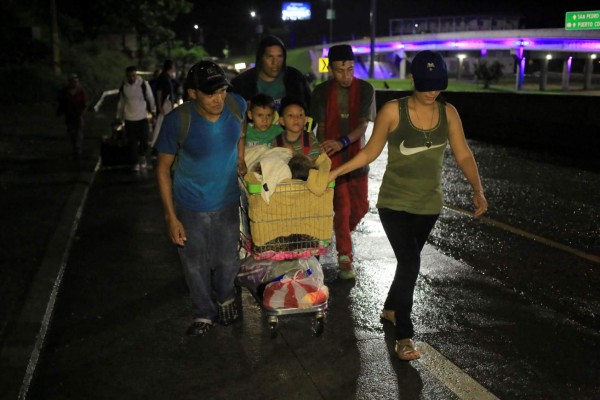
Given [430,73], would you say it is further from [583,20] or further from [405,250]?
[583,20]

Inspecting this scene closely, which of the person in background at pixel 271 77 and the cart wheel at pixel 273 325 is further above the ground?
the person in background at pixel 271 77

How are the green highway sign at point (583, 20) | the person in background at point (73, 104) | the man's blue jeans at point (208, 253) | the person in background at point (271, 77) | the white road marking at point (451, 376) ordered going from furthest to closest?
1. the green highway sign at point (583, 20)
2. the person in background at point (73, 104)
3. the person in background at point (271, 77)
4. the man's blue jeans at point (208, 253)
5. the white road marking at point (451, 376)

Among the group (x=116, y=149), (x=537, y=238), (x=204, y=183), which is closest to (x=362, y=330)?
(x=204, y=183)

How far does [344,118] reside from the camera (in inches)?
241

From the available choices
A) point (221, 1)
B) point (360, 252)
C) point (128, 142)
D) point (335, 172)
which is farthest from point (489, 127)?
point (221, 1)

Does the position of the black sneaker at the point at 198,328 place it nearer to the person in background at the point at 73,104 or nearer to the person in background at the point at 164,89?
the person in background at the point at 164,89

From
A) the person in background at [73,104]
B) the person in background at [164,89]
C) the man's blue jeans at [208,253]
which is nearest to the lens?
the man's blue jeans at [208,253]

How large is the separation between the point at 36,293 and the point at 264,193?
2579 millimetres

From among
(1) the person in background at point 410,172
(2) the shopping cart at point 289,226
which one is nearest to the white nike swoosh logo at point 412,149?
(1) the person in background at point 410,172

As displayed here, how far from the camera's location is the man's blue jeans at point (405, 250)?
456 cm

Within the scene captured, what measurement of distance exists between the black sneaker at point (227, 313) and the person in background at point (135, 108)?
8021mm

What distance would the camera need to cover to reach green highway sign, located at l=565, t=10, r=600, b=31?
1987 inches

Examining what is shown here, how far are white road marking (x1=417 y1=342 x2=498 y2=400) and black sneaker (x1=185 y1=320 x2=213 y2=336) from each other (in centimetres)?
160

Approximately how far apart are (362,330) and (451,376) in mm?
946
